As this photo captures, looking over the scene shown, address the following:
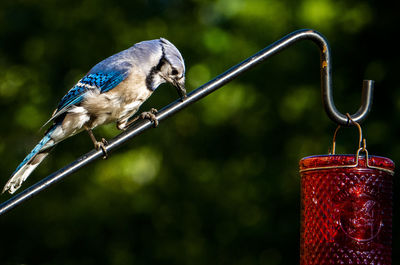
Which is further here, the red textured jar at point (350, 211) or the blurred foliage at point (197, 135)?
the blurred foliage at point (197, 135)

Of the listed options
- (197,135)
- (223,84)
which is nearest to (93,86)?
(223,84)

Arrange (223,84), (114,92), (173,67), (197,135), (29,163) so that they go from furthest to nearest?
(197,135) → (114,92) → (173,67) → (29,163) → (223,84)

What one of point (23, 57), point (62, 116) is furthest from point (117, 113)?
point (23, 57)

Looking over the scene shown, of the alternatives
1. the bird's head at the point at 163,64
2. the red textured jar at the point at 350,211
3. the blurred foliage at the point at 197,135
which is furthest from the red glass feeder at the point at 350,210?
the blurred foliage at the point at 197,135

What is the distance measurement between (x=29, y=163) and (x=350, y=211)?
1.40m

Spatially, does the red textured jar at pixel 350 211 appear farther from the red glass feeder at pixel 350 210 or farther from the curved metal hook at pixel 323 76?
the curved metal hook at pixel 323 76

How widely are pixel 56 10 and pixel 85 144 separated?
1561 mm

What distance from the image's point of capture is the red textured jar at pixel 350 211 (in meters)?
1.75

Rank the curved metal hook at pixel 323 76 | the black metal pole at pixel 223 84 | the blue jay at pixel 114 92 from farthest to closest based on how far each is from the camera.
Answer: the blue jay at pixel 114 92 < the curved metal hook at pixel 323 76 < the black metal pole at pixel 223 84

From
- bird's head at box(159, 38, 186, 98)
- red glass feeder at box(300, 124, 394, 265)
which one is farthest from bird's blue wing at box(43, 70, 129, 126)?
red glass feeder at box(300, 124, 394, 265)

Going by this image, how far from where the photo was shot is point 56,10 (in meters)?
6.96

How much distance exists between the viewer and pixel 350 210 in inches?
70.0

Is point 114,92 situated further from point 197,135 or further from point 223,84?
point 197,135

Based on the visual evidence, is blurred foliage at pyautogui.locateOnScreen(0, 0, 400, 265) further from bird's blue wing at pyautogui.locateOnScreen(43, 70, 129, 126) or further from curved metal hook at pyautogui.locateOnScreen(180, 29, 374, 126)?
curved metal hook at pyautogui.locateOnScreen(180, 29, 374, 126)
